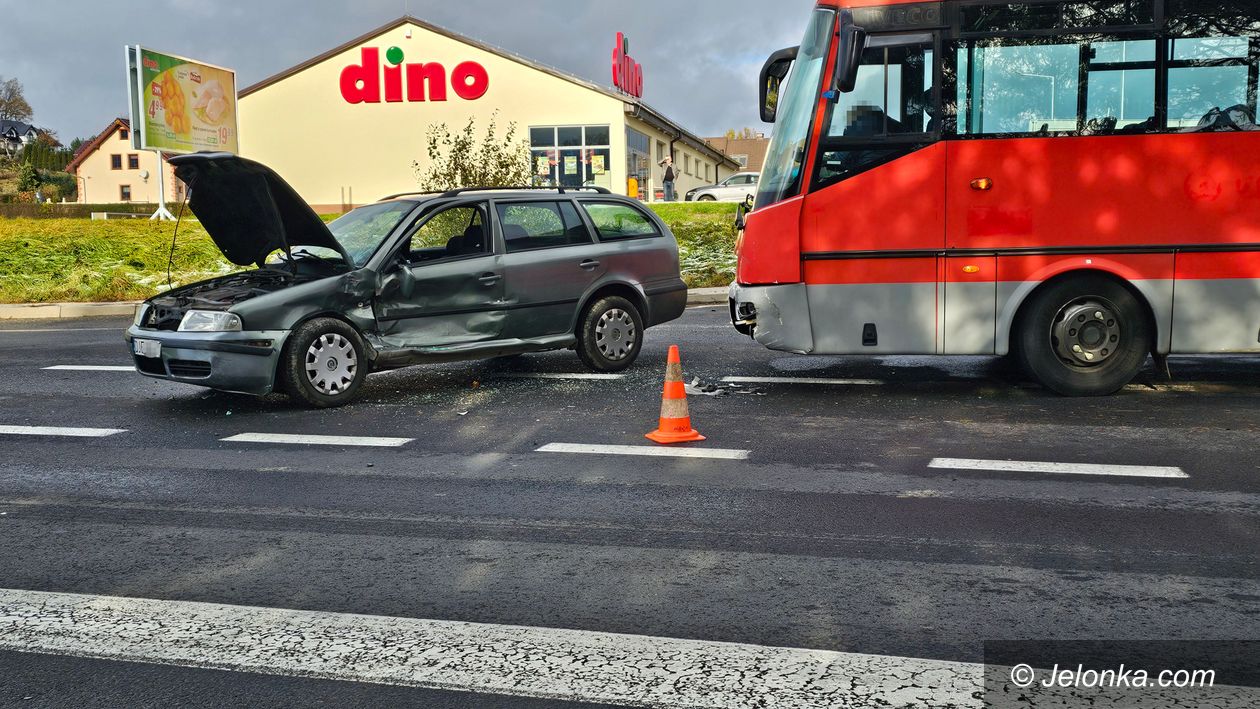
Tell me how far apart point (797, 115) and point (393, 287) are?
3.54 metres

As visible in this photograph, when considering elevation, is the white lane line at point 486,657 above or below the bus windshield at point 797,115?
below

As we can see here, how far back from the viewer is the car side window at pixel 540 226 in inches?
390

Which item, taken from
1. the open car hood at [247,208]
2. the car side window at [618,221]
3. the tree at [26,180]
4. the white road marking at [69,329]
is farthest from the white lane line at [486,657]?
the tree at [26,180]

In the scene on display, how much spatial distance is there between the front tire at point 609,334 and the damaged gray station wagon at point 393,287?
0.01m

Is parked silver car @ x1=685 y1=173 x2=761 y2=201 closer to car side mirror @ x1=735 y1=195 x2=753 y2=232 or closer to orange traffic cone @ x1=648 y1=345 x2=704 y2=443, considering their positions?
car side mirror @ x1=735 y1=195 x2=753 y2=232

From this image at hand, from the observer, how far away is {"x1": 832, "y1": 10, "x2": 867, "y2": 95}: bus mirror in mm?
8281

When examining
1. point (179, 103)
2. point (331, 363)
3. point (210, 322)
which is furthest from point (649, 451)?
point (179, 103)

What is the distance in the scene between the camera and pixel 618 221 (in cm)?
1069

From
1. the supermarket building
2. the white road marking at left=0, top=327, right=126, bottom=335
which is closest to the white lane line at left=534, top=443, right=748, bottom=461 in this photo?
the white road marking at left=0, top=327, right=126, bottom=335

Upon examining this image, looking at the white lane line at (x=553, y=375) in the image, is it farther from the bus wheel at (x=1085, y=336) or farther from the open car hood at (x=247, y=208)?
the bus wheel at (x=1085, y=336)

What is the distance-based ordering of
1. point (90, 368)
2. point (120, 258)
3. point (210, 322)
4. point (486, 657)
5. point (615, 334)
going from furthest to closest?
point (120, 258), point (90, 368), point (615, 334), point (210, 322), point (486, 657)

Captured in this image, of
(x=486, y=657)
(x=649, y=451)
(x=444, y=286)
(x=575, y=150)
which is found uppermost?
(x=575, y=150)

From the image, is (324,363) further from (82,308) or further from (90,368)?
(82,308)

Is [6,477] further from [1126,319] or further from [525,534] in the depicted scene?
[1126,319]
